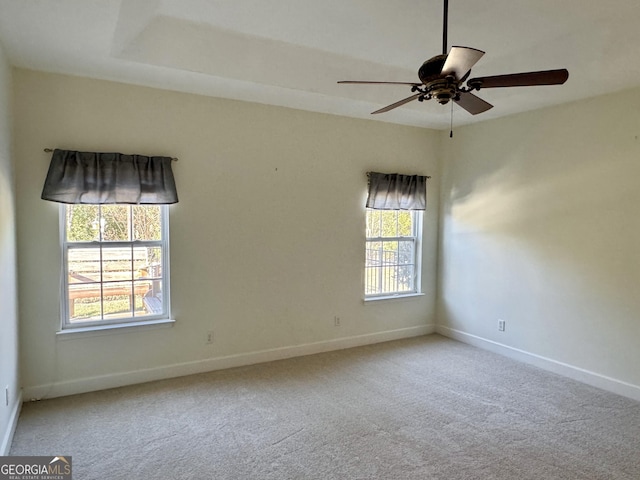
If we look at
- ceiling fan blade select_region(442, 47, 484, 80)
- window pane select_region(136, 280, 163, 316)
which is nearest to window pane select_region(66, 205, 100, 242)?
window pane select_region(136, 280, 163, 316)

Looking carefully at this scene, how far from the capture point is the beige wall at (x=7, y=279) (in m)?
2.53

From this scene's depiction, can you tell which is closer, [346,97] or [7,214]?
[7,214]

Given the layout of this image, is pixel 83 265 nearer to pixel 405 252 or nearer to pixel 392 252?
pixel 392 252

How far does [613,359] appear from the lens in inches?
141

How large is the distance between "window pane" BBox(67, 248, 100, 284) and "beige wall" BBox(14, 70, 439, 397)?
4.8 inches

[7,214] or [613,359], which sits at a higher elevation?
[7,214]

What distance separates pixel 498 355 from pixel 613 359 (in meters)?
1.12

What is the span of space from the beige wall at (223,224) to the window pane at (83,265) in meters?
0.12

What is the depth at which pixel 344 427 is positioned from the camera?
9.53ft

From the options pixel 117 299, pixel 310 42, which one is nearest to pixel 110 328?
pixel 117 299

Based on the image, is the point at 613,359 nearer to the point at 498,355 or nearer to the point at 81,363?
the point at 498,355

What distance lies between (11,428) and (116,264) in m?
1.38

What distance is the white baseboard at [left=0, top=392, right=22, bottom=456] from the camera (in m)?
2.43

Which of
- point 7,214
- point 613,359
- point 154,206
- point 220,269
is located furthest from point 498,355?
→ point 7,214
